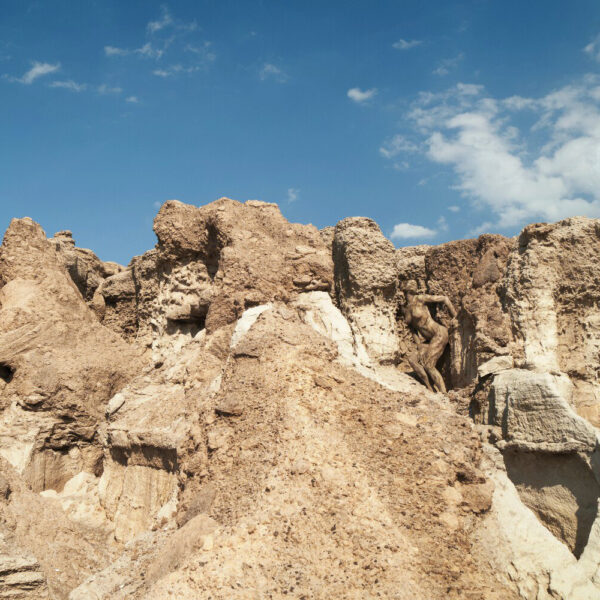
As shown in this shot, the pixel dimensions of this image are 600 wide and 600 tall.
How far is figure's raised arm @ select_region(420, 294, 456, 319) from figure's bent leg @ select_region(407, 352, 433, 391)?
619 millimetres

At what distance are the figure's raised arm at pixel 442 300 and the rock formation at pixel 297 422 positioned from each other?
3.2 inches

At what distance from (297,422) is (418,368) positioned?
10.5ft

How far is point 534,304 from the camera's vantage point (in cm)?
633

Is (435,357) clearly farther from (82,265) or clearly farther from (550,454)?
(82,265)

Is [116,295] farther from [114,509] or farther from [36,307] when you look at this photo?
[114,509]

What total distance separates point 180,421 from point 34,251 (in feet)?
12.5

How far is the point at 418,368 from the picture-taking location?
23.5 feet

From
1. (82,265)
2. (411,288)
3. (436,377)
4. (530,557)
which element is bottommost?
(530,557)

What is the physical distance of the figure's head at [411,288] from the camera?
755 cm

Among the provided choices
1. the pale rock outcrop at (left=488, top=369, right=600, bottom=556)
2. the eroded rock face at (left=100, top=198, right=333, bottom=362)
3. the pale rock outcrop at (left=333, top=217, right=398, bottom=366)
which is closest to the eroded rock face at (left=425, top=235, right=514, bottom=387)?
the pale rock outcrop at (left=333, top=217, right=398, bottom=366)

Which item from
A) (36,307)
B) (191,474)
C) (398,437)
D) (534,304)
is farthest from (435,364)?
(36,307)

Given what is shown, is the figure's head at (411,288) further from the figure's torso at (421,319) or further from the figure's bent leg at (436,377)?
the figure's bent leg at (436,377)

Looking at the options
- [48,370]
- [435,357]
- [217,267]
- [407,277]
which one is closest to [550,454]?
[435,357]

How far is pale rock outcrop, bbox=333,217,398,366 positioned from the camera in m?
7.32
